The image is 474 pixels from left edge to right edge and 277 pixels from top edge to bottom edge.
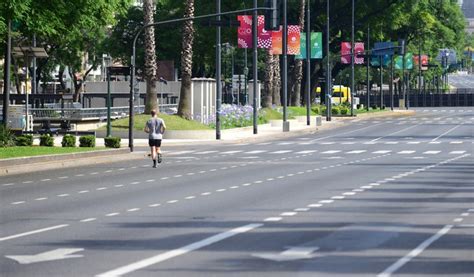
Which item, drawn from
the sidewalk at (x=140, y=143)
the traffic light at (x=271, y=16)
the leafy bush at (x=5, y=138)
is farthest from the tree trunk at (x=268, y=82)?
the leafy bush at (x=5, y=138)

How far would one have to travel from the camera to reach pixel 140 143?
202ft

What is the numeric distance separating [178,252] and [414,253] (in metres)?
2.96

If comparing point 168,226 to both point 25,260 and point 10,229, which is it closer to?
point 10,229

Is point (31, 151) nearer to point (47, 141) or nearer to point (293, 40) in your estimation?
point (47, 141)

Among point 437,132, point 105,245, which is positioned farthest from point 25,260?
point 437,132

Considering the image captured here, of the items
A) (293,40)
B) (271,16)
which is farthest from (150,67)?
(293,40)

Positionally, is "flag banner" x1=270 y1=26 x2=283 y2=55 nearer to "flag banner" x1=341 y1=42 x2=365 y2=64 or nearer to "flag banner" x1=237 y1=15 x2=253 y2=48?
"flag banner" x1=237 y1=15 x2=253 y2=48

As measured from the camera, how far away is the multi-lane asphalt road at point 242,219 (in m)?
16.2

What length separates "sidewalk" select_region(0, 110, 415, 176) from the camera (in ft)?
133

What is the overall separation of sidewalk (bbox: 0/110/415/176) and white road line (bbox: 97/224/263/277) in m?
19.0

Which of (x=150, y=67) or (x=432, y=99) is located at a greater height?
(x=150, y=67)

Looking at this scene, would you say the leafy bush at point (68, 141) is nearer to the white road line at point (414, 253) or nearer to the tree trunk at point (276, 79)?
the white road line at point (414, 253)

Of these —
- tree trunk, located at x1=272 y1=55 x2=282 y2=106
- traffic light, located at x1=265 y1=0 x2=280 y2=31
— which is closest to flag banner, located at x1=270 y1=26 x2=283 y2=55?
tree trunk, located at x1=272 y1=55 x2=282 y2=106

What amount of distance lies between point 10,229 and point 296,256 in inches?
232
